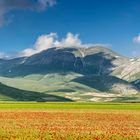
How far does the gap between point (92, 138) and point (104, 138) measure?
0.94 metres

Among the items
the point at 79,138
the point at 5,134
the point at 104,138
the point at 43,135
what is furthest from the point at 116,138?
the point at 5,134

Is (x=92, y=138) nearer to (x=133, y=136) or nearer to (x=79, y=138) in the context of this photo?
(x=79, y=138)

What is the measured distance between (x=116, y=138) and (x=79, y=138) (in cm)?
295

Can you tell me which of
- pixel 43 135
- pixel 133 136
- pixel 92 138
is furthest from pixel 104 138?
pixel 43 135

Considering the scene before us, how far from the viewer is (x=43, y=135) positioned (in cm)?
3177

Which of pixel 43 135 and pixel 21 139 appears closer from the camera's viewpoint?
pixel 21 139

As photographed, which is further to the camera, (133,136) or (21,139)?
(133,136)

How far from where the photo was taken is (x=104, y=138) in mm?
29375

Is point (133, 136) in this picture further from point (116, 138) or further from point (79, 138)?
point (79, 138)

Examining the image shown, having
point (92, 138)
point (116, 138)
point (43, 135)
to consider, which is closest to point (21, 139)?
point (43, 135)

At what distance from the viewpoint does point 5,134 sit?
107ft

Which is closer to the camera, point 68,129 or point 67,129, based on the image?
point 67,129

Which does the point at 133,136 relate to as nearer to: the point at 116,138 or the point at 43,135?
the point at 116,138

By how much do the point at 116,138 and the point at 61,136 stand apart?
4.56 metres
